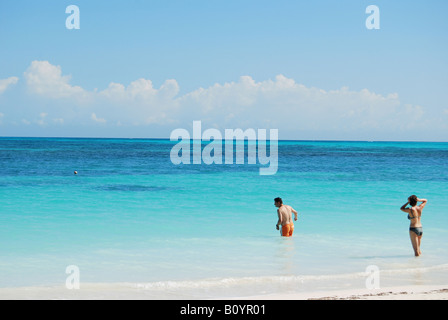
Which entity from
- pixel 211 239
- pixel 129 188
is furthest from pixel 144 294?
pixel 129 188

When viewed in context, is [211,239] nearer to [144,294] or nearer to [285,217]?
[285,217]

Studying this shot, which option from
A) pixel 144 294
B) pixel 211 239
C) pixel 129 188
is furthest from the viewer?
pixel 129 188

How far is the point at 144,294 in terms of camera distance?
8070 mm

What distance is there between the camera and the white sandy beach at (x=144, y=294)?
739 centimetres

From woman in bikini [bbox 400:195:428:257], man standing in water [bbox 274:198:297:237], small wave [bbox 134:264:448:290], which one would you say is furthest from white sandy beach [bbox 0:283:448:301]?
man standing in water [bbox 274:198:297:237]

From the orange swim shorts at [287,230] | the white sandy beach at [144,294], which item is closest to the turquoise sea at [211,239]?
the orange swim shorts at [287,230]

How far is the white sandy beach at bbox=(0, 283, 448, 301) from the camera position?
7.39 m

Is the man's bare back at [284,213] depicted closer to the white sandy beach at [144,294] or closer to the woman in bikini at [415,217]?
the woman in bikini at [415,217]

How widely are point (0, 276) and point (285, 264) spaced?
570 cm

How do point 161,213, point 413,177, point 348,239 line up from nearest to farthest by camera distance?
point 348,239
point 161,213
point 413,177

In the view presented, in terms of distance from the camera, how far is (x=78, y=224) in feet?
47.9

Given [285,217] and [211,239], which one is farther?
[211,239]
